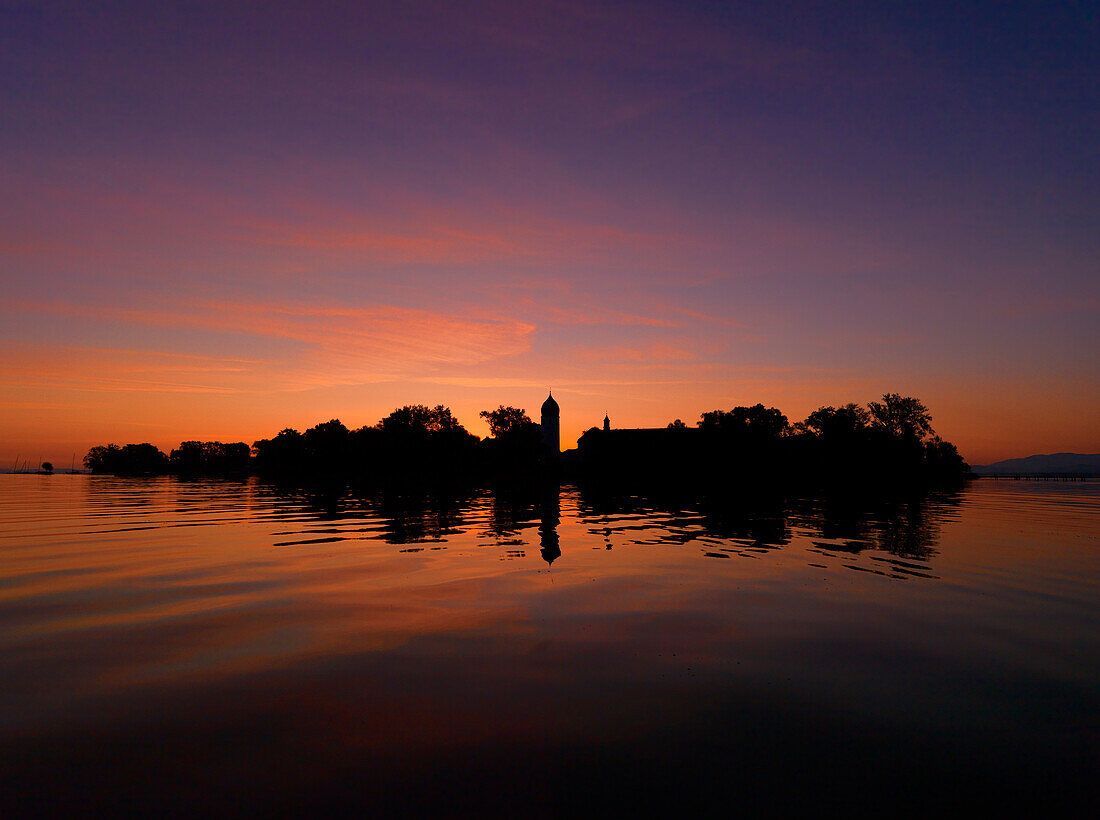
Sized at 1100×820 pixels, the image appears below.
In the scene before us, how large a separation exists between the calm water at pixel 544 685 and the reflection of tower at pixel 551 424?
134029mm

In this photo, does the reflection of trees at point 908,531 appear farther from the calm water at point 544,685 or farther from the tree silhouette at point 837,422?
the tree silhouette at point 837,422

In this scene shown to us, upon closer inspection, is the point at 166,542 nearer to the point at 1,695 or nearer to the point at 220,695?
the point at 1,695

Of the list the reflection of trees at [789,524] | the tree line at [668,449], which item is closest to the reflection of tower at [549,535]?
the reflection of trees at [789,524]

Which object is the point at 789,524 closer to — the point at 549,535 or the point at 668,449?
the point at 549,535

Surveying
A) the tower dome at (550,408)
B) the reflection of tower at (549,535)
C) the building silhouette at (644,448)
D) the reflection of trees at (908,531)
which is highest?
the tower dome at (550,408)

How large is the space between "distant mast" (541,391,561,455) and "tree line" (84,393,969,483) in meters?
4.08

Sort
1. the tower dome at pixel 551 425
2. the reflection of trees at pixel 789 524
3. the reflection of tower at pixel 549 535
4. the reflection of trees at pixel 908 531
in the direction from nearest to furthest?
the reflection of tower at pixel 549 535 < the reflection of trees at pixel 908 531 < the reflection of trees at pixel 789 524 < the tower dome at pixel 551 425

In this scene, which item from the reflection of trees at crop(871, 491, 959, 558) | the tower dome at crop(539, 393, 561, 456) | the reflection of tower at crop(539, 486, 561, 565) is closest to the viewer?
the reflection of tower at crop(539, 486, 561, 565)

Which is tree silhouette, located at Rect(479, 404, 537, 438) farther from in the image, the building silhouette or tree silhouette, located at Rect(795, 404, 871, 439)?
Result: tree silhouette, located at Rect(795, 404, 871, 439)

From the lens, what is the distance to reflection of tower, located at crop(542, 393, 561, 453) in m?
151

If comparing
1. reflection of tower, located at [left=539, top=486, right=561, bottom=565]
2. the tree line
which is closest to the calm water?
reflection of tower, located at [left=539, top=486, right=561, bottom=565]

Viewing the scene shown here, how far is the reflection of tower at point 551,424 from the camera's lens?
151m

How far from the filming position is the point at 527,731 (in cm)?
616

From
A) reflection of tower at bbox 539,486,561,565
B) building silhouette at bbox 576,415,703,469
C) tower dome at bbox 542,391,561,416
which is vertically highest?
tower dome at bbox 542,391,561,416
